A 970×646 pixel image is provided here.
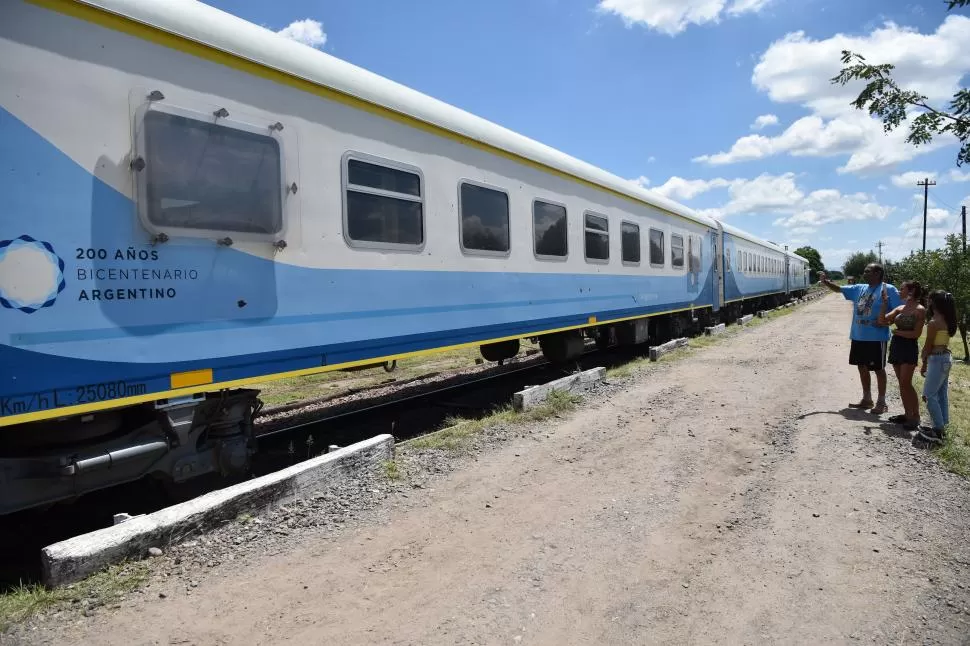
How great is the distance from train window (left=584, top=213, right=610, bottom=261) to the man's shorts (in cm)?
357

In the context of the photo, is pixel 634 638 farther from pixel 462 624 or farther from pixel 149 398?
pixel 149 398

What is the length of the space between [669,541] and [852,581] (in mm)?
994

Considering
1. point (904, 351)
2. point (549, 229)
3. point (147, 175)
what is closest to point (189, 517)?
point (147, 175)

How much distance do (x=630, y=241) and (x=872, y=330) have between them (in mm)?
4296

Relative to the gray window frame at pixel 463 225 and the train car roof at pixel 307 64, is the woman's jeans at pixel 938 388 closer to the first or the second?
the gray window frame at pixel 463 225

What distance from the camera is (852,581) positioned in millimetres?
3283

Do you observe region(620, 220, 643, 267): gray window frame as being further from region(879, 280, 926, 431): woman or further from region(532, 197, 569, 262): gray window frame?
region(879, 280, 926, 431): woman

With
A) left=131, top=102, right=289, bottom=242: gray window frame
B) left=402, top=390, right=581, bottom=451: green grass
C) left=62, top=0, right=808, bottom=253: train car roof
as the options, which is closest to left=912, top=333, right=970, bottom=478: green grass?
left=402, top=390, right=581, bottom=451: green grass

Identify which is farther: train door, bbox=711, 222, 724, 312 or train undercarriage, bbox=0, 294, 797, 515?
train door, bbox=711, 222, 724, 312

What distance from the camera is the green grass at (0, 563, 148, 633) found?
9.62 feet

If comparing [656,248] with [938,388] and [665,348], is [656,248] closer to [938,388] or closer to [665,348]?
[665,348]

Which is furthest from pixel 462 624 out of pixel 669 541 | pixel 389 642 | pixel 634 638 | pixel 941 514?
pixel 941 514

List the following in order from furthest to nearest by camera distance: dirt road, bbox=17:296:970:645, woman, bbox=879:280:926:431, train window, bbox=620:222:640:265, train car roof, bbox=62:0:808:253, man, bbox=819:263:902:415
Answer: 1. train window, bbox=620:222:640:265
2. man, bbox=819:263:902:415
3. woman, bbox=879:280:926:431
4. train car roof, bbox=62:0:808:253
5. dirt road, bbox=17:296:970:645

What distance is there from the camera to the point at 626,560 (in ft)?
11.7
